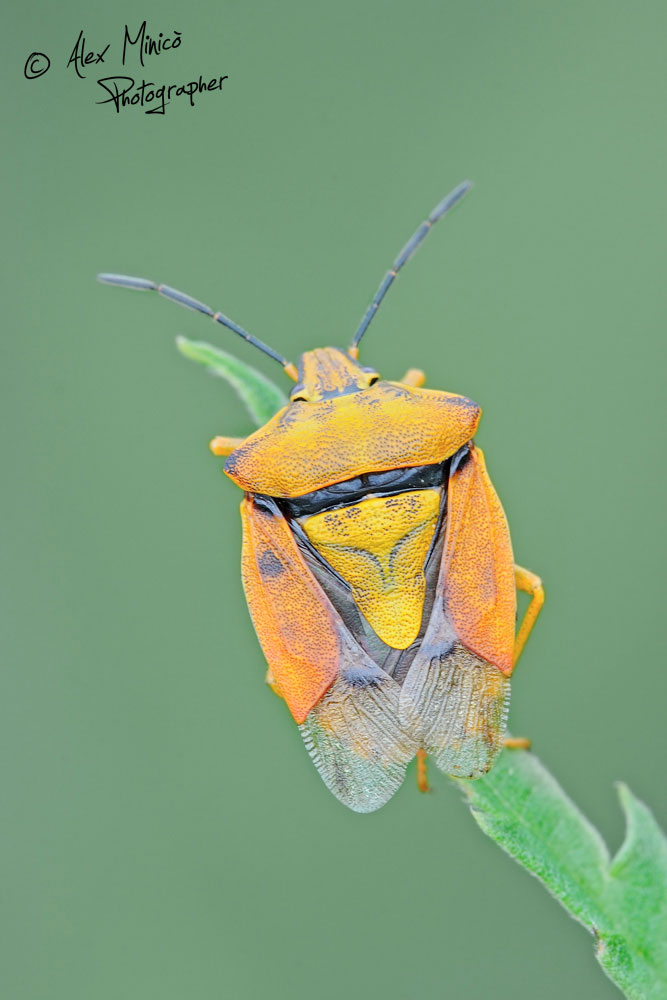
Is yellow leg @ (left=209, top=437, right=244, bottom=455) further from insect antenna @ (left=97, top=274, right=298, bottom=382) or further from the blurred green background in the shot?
the blurred green background

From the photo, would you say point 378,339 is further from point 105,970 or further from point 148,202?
point 105,970

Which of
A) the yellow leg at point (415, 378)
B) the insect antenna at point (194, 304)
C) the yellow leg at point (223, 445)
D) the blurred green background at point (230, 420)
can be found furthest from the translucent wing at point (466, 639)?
the blurred green background at point (230, 420)

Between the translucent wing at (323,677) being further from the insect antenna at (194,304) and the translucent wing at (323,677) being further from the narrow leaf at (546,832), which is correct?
the insect antenna at (194,304)

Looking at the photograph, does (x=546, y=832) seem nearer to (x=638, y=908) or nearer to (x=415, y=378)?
(x=638, y=908)

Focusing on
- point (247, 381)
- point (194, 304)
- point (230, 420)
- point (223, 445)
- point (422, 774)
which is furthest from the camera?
point (230, 420)

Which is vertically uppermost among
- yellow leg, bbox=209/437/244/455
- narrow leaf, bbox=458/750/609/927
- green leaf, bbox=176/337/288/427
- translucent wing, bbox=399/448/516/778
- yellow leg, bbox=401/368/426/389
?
yellow leg, bbox=401/368/426/389

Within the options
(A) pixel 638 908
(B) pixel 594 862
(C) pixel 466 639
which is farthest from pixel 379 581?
(A) pixel 638 908


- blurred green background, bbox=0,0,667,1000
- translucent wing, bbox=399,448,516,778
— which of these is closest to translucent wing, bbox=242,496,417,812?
translucent wing, bbox=399,448,516,778
